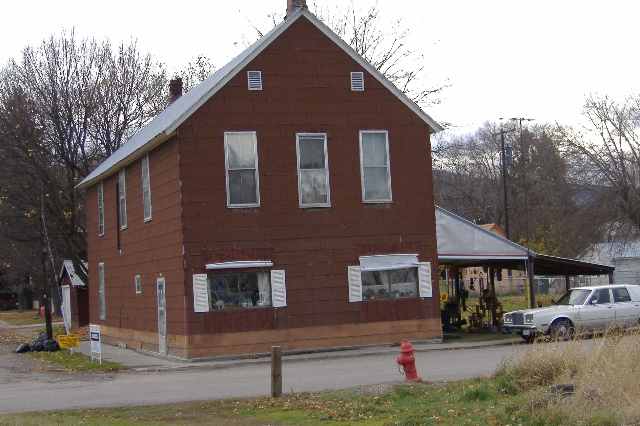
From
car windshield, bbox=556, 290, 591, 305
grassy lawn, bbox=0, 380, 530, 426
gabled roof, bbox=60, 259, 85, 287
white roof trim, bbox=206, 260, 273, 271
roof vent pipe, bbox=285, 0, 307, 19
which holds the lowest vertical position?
grassy lawn, bbox=0, 380, 530, 426

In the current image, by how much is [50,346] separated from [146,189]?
7.85 metres

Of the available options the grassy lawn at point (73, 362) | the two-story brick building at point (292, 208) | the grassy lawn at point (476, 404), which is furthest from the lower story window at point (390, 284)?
the grassy lawn at point (476, 404)

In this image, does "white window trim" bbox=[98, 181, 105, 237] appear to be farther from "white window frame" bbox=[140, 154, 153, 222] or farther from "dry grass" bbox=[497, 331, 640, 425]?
"dry grass" bbox=[497, 331, 640, 425]

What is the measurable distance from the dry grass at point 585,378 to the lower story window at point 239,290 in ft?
42.8

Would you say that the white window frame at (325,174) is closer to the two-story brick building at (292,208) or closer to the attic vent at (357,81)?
the two-story brick building at (292,208)

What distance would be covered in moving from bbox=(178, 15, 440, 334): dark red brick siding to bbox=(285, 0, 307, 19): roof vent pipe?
0.73 metres

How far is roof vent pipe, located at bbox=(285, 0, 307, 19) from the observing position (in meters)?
28.1

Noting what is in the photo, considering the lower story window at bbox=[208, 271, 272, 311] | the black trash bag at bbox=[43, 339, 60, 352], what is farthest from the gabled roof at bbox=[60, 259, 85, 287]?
the lower story window at bbox=[208, 271, 272, 311]

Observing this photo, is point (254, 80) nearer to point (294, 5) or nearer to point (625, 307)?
point (294, 5)

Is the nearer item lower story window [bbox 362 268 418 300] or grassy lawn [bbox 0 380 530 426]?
grassy lawn [bbox 0 380 530 426]

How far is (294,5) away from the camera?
1129 inches

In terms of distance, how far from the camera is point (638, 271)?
6650cm

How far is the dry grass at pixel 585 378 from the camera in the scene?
10.4m

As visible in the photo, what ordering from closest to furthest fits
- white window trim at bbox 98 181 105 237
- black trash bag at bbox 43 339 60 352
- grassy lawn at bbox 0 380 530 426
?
grassy lawn at bbox 0 380 530 426, black trash bag at bbox 43 339 60 352, white window trim at bbox 98 181 105 237
